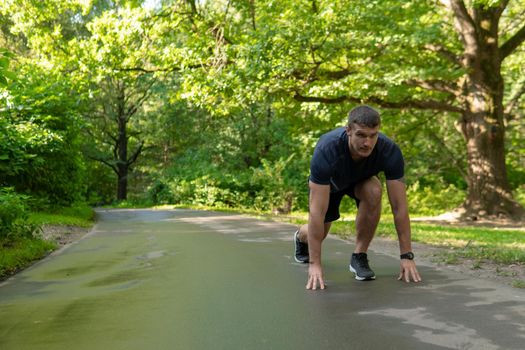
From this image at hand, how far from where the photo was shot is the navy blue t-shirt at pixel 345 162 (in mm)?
4297

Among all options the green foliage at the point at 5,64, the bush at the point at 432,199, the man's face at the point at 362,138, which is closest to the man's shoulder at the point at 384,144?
the man's face at the point at 362,138

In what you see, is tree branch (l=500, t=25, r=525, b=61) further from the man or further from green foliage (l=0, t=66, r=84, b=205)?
the man

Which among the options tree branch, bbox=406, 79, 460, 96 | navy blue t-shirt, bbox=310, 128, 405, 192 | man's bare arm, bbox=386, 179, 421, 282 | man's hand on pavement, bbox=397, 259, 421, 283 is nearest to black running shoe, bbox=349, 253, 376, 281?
man's hand on pavement, bbox=397, 259, 421, 283

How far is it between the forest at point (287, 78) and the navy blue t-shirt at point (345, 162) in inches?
164

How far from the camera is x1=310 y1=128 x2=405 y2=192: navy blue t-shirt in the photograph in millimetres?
4297

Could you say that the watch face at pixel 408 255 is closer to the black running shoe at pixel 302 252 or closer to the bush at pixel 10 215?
the black running shoe at pixel 302 252

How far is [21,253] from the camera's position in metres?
6.73

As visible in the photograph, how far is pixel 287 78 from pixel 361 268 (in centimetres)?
1064

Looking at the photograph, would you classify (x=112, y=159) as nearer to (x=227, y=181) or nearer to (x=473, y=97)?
(x=227, y=181)

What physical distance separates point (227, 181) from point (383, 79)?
1141 cm

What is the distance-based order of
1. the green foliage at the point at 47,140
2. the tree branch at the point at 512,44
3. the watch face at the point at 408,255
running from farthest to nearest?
the tree branch at the point at 512,44, the green foliage at the point at 47,140, the watch face at the point at 408,255

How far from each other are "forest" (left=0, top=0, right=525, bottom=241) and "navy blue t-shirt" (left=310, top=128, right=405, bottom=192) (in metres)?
4.17

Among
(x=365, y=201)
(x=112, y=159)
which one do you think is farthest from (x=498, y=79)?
(x=112, y=159)

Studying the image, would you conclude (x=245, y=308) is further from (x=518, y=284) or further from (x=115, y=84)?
(x=115, y=84)
